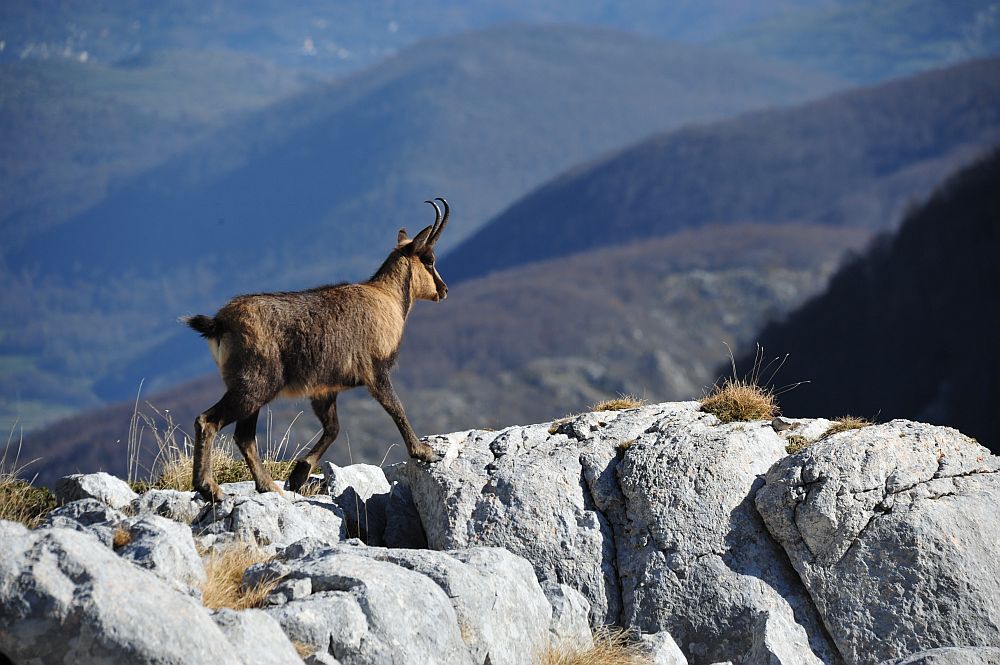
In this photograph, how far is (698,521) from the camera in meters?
12.5

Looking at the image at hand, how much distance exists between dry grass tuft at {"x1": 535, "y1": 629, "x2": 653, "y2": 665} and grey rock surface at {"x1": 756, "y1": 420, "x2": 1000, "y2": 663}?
2007mm

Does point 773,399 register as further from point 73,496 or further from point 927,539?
point 73,496

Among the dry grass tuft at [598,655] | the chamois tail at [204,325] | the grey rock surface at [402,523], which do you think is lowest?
the dry grass tuft at [598,655]

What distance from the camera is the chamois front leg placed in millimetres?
13102

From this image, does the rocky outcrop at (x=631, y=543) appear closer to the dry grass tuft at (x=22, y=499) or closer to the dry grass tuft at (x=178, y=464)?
the dry grass tuft at (x=22, y=499)

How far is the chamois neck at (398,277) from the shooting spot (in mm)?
15133

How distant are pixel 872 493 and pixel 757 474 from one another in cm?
113

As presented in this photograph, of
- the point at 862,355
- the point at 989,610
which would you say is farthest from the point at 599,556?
the point at 862,355

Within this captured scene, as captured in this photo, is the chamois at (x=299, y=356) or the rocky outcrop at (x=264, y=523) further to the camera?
the chamois at (x=299, y=356)

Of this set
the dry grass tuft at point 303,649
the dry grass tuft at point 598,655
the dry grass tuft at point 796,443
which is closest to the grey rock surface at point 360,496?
the dry grass tuft at point 598,655

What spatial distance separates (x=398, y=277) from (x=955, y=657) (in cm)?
736

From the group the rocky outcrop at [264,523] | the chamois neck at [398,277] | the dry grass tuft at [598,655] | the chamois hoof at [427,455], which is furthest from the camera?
the chamois neck at [398,277]

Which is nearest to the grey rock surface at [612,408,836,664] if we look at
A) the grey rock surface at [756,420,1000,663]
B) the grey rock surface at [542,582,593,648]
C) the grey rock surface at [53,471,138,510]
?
the grey rock surface at [756,420,1000,663]

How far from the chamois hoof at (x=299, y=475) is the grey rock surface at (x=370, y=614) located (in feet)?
10.7
